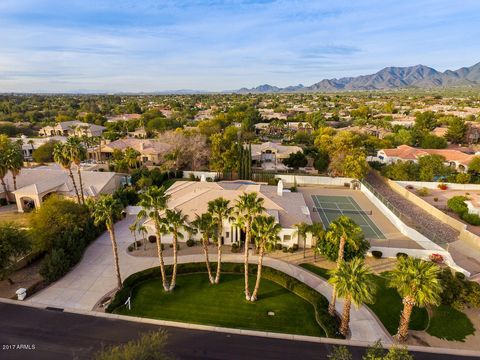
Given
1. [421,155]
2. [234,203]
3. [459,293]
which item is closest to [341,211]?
[234,203]

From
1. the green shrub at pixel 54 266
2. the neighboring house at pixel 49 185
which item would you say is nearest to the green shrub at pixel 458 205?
the green shrub at pixel 54 266

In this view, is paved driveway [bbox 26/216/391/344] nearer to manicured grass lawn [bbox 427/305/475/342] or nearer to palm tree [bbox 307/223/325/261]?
palm tree [bbox 307/223/325/261]

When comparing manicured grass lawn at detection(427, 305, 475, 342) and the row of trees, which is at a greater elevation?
the row of trees

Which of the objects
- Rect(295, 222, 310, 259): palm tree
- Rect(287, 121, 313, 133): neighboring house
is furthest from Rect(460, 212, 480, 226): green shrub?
Rect(287, 121, 313, 133): neighboring house

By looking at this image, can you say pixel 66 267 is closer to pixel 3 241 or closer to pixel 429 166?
pixel 3 241

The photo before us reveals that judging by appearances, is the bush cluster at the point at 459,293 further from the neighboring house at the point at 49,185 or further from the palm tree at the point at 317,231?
the neighboring house at the point at 49,185

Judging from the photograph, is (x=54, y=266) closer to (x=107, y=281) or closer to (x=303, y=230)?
(x=107, y=281)
